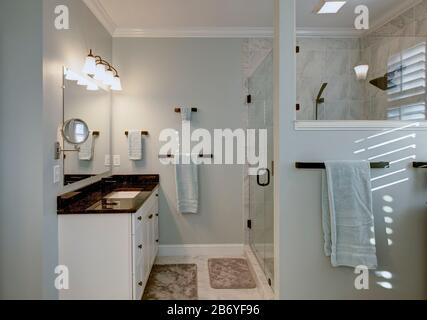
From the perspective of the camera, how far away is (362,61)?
320 cm

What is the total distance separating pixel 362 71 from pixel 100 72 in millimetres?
2756

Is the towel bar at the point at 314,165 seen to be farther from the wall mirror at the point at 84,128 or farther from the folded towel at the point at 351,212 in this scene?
the wall mirror at the point at 84,128

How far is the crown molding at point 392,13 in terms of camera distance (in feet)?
8.80

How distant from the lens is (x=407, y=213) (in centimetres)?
186

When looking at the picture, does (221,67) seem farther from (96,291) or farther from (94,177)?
(96,291)

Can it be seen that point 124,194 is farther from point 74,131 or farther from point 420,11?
point 420,11

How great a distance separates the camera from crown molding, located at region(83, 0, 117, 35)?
8.61ft

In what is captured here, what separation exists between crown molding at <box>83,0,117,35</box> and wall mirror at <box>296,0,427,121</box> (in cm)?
193

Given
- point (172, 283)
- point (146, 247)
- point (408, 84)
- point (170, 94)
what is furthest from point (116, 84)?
point (408, 84)

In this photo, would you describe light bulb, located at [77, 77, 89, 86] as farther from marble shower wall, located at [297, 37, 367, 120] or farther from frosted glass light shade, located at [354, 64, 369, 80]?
frosted glass light shade, located at [354, 64, 369, 80]

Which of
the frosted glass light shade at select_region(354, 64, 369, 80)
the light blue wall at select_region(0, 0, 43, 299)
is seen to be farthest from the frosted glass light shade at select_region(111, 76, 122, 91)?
the frosted glass light shade at select_region(354, 64, 369, 80)
